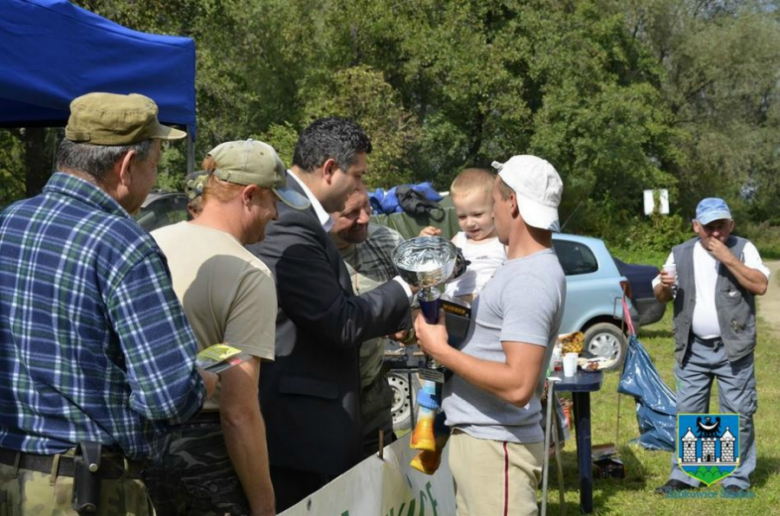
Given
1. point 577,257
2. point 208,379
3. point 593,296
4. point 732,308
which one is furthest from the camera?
point 577,257

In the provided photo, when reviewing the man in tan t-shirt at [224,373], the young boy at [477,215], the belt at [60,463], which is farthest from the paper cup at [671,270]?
the belt at [60,463]

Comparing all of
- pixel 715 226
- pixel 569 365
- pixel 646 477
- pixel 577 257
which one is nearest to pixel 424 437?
pixel 569 365

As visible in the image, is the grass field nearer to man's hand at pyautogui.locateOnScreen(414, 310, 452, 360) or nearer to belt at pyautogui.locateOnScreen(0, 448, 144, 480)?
man's hand at pyautogui.locateOnScreen(414, 310, 452, 360)

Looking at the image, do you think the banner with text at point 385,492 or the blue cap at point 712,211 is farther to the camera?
the blue cap at point 712,211

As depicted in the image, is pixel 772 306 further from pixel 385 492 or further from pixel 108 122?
pixel 108 122

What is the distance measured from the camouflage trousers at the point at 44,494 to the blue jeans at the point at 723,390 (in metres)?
5.15

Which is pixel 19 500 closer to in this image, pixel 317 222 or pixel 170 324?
pixel 170 324

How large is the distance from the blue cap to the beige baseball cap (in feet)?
14.1

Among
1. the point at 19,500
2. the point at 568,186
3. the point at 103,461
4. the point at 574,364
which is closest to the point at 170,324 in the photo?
the point at 103,461

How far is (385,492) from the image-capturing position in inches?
148

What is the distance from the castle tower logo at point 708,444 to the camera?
261 inches

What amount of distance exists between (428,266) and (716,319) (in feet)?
13.6

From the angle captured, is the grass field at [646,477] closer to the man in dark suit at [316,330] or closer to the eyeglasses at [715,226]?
the eyeglasses at [715,226]

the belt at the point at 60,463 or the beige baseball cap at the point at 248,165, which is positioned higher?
the beige baseball cap at the point at 248,165
